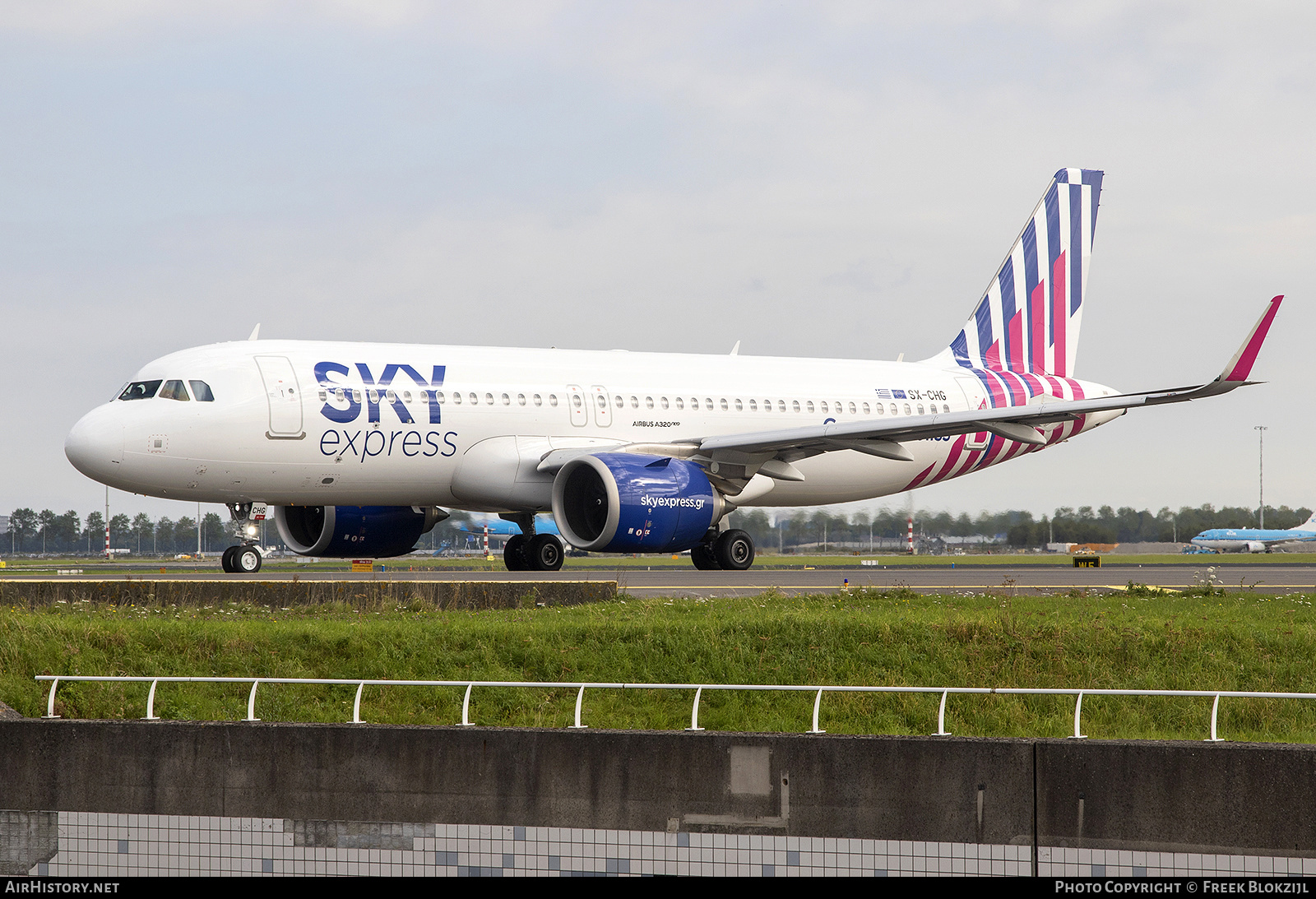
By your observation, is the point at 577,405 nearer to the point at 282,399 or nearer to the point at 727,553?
the point at 727,553

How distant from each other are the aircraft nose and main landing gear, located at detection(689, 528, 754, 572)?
10196mm

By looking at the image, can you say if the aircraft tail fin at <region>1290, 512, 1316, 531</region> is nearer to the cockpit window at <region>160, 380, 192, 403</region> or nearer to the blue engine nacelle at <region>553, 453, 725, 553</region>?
the blue engine nacelle at <region>553, 453, 725, 553</region>

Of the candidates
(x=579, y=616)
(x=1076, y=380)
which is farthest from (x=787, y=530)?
(x=579, y=616)

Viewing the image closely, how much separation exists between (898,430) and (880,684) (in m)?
10.8

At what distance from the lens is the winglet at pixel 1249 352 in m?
21.0

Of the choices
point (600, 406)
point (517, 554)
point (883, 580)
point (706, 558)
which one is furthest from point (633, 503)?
point (883, 580)

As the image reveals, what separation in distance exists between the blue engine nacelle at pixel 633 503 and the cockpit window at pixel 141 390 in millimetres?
6651

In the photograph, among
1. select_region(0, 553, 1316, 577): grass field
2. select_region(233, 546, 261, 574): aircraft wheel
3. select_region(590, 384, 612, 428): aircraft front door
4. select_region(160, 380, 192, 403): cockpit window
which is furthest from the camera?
select_region(0, 553, 1316, 577): grass field

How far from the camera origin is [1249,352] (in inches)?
845

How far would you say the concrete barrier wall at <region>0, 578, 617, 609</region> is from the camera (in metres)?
17.8

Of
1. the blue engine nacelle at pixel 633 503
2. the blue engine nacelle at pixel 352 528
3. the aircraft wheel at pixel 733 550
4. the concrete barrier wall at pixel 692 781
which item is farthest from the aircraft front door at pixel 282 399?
the concrete barrier wall at pixel 692 781

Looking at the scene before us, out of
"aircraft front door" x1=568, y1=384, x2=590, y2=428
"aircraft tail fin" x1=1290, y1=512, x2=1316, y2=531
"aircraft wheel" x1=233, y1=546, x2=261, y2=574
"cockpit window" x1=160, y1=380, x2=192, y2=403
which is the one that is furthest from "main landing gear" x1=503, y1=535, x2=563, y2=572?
"aircraft tail fin" x1=1290, y1=512, x2=1316, y2=531

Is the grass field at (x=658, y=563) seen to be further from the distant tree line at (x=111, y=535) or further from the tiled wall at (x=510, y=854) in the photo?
the distant tree line at (x=111, y=535)

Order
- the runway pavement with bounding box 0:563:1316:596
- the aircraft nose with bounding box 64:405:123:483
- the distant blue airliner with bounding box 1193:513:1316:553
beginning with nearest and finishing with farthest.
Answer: the runway pavement with bounding box 0:563:1316:596
the aircraft nose with bounding box 64:405:123:483
the distant blue airliner with bounding box 1193:513:1316:553
